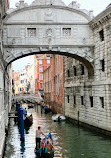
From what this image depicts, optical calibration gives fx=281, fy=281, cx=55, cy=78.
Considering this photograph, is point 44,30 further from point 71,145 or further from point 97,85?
point 71,145

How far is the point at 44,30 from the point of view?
53.9ft

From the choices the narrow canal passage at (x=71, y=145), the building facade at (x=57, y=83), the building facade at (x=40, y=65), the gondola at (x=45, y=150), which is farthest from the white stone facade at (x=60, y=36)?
the building facade at (x=40, y=65)

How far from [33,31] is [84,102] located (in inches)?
230

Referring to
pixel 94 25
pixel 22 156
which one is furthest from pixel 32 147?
pixel 94 25

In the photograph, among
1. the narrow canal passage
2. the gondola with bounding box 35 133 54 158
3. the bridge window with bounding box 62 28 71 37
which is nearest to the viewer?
the gondola with bounding box 35 133 54 158

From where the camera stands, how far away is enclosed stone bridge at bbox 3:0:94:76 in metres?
16.2

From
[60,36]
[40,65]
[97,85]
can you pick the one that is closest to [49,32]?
[60,36]

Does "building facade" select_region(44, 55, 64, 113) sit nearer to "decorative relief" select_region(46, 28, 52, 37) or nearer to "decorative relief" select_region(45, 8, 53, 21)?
"decorative relief" select_region(46, 28, 52, 37)

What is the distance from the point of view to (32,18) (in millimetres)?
16406

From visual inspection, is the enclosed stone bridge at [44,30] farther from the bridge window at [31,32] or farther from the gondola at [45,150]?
the gondola at [45,150]

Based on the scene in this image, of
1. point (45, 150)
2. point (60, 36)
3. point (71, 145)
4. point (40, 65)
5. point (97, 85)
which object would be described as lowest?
point (71, 145)

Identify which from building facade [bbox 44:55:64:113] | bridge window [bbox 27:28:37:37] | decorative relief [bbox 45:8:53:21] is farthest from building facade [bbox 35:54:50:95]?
decorative relief [bbox 45:8:53:21]

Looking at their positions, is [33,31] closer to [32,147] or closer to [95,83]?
[95,83]

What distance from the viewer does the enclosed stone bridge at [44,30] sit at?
16250mm
